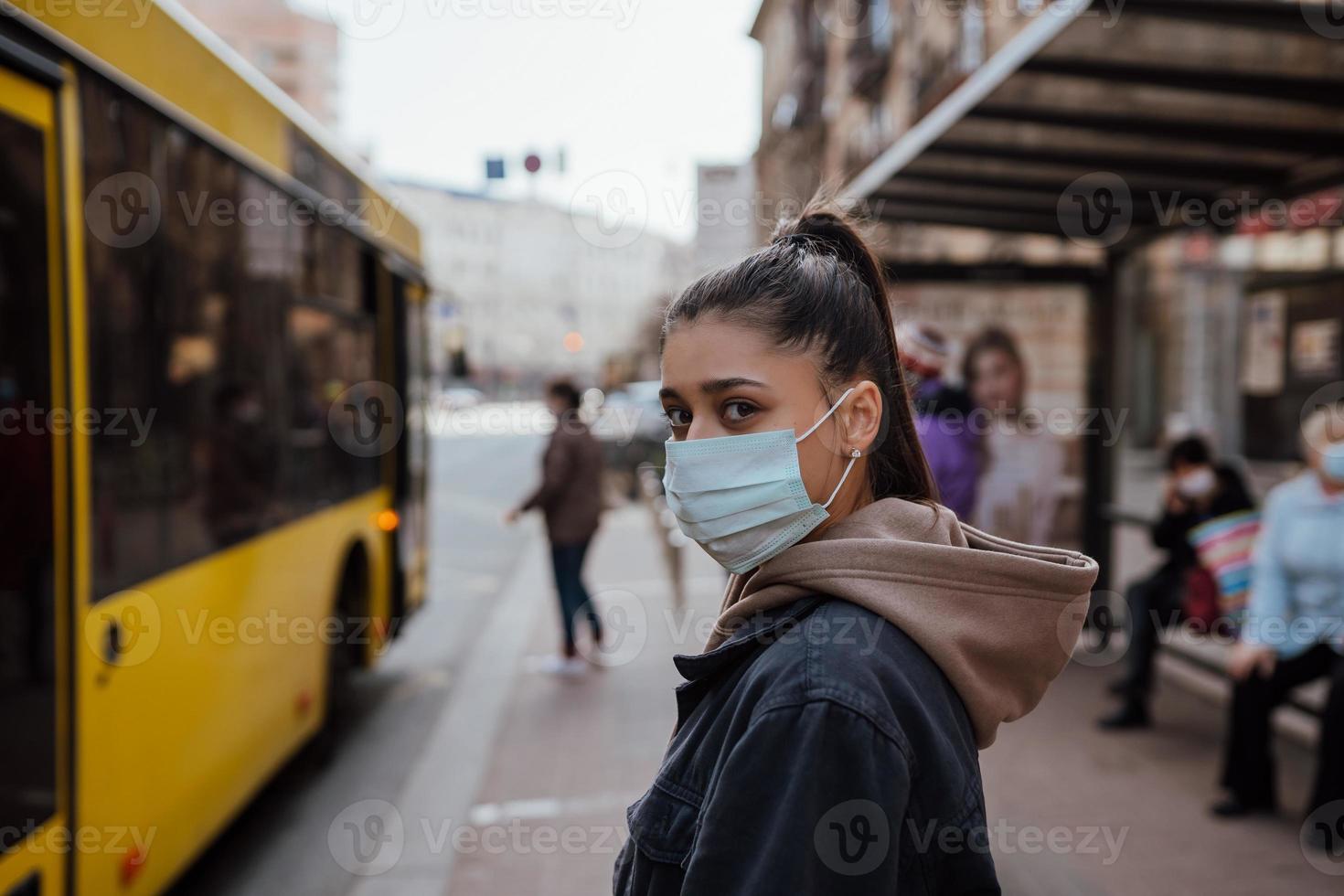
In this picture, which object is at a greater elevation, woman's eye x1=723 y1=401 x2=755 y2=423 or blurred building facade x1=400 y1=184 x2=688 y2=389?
blurred building facade x1=400 y1=184 x2=688 y2=389

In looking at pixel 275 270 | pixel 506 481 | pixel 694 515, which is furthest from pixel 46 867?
pixel 506 481

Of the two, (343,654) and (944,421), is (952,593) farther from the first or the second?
(343,654)

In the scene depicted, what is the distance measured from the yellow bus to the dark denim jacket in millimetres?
2087

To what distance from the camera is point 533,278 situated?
7125 cm

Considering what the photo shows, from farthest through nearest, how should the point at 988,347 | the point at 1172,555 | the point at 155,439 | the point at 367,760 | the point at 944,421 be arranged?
the point at 988,347, the point at 367,760, the point at 1172,555, the point at 944,421, the point at 155,439

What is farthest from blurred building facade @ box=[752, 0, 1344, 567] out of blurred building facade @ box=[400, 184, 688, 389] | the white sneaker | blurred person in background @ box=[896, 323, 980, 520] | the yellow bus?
blurred building facade @ box=[400, 184, 688, 389]

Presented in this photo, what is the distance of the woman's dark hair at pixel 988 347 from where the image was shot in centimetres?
621

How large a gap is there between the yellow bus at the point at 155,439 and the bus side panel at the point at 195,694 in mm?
13

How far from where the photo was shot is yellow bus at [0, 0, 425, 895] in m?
2.68

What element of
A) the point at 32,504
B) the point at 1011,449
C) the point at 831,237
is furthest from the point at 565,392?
the point at 831,237

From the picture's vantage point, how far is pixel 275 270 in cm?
474

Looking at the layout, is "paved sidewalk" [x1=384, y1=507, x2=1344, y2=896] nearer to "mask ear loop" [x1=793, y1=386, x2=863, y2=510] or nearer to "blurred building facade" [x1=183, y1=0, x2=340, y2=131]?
"mask ear loop" [x1=793, y1=386, x2=863, y2=510]

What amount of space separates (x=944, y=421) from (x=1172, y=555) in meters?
1.85

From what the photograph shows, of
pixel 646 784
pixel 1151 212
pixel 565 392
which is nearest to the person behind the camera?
pixel 646 784
